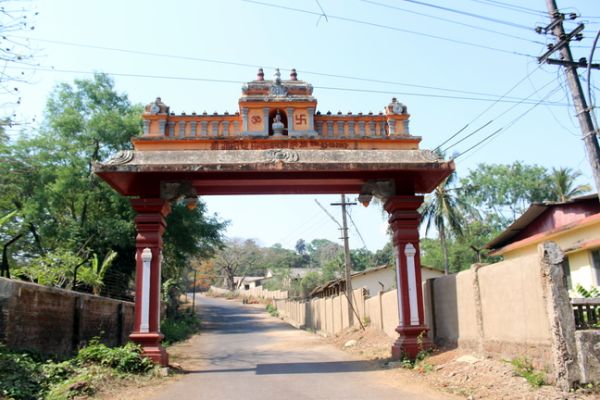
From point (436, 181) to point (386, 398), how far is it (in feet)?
17.7

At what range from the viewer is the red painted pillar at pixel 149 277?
10.4 m

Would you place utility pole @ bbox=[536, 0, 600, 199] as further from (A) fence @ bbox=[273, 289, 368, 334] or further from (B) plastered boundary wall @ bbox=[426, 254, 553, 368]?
(A) fence @ bbox=[273, 289, 368, 334]

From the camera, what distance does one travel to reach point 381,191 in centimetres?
1152

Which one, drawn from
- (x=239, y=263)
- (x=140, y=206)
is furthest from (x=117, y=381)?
(x=239, y=263)

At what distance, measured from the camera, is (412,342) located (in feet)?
A: 34.4

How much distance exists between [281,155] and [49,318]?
5.33m

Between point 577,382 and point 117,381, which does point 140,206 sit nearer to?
point 117,381

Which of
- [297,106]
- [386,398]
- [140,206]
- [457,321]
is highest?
[297,106]

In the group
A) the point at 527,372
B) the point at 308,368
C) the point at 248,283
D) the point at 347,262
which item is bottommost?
the point at 308,368

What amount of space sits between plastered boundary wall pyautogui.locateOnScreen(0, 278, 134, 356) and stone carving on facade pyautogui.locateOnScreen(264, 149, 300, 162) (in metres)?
4.83

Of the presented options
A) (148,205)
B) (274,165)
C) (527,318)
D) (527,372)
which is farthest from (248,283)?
(527,372)

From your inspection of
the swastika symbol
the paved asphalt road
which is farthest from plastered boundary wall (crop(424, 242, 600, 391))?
the swastika symbol

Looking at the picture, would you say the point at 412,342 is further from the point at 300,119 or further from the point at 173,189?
the point at 173,189

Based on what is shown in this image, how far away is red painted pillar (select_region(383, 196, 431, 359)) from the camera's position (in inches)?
415
